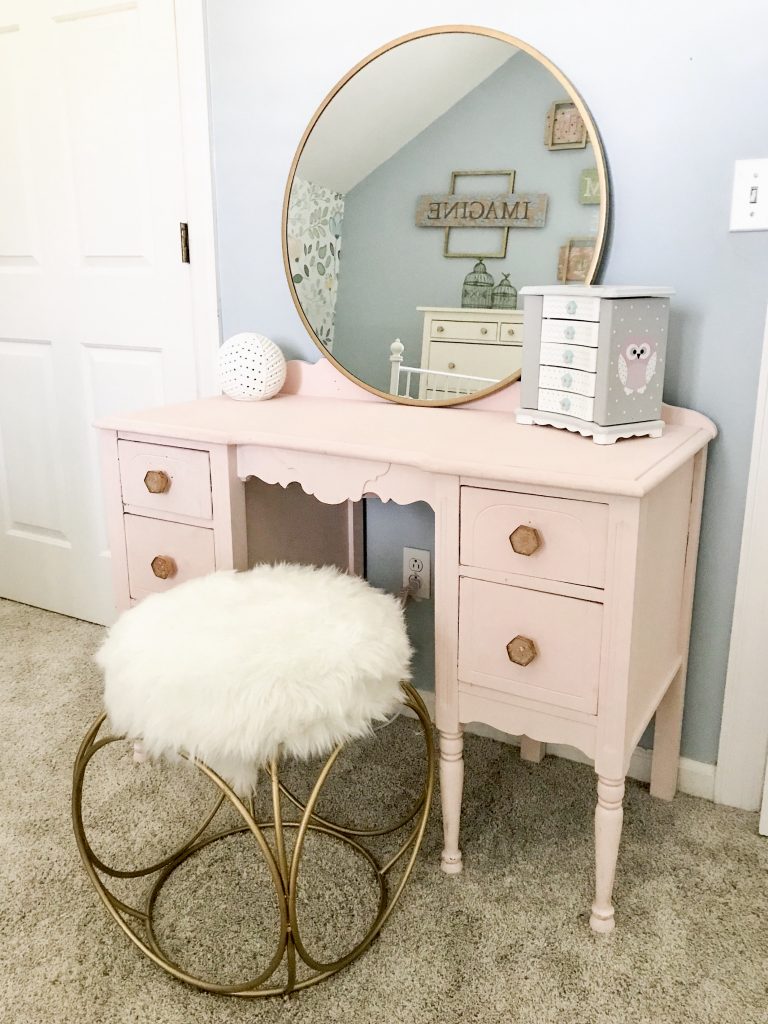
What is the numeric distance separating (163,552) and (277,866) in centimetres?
67

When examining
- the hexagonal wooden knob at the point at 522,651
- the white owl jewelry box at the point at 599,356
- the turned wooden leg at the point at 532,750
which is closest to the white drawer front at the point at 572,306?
the white owl jewelry box at the point at 599,356

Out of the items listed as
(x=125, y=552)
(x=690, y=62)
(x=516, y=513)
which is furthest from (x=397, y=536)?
(x=690, y=62)

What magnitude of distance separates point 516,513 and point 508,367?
1.52 ft

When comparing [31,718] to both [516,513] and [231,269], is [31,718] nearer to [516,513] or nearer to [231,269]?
[231,269]

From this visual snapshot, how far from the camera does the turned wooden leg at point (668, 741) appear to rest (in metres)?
1.52

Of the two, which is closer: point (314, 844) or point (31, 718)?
point (314, 844)

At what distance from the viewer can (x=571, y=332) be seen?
1.31 meters

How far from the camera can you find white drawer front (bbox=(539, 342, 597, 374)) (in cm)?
127

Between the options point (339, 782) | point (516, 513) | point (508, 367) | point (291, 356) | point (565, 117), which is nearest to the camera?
point (516, 513)

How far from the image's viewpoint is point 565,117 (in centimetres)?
141

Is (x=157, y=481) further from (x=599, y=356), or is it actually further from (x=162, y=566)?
(x=599, y=356)

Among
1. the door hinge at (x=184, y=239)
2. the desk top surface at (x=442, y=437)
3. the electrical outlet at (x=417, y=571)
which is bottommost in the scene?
the electrical outlet at (x=417, y=571)

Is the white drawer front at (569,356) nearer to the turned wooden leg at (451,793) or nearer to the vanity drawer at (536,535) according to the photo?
the vanity drawer at (536,535)

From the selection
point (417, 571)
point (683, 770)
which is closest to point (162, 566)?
point (417, 571)
